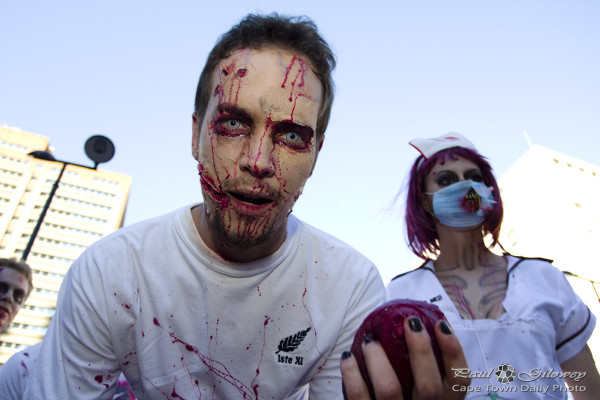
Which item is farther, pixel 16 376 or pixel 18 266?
pixel 18 266

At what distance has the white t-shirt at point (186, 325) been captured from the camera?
172 cm

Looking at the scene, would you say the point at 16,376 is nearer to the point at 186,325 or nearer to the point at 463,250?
the point at 186,325

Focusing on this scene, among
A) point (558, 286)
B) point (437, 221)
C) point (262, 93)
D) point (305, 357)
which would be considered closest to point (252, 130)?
point (262, 93)

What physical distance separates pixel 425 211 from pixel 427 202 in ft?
0.37

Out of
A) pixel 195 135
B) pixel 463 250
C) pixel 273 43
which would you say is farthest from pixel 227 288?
pixel 463 250

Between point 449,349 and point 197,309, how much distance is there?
1.25m

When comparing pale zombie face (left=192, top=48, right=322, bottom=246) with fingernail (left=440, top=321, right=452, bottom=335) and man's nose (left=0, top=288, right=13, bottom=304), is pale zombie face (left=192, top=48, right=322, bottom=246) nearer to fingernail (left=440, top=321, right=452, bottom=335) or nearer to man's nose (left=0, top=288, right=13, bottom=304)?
fingernail (left=440, top=321, right=452, bottom=335)

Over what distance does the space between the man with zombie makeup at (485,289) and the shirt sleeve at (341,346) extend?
675 millimetres

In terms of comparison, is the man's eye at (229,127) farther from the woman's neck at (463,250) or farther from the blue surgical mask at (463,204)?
the woman's neck at (463,250)

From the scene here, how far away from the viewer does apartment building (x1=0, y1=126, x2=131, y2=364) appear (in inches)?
2121

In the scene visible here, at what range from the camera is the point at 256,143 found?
1.78m

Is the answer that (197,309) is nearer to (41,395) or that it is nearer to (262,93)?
(41,395)

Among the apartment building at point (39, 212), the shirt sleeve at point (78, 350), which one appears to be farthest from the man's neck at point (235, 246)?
the apartment building at point (39, 212)

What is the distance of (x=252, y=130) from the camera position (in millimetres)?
1828
